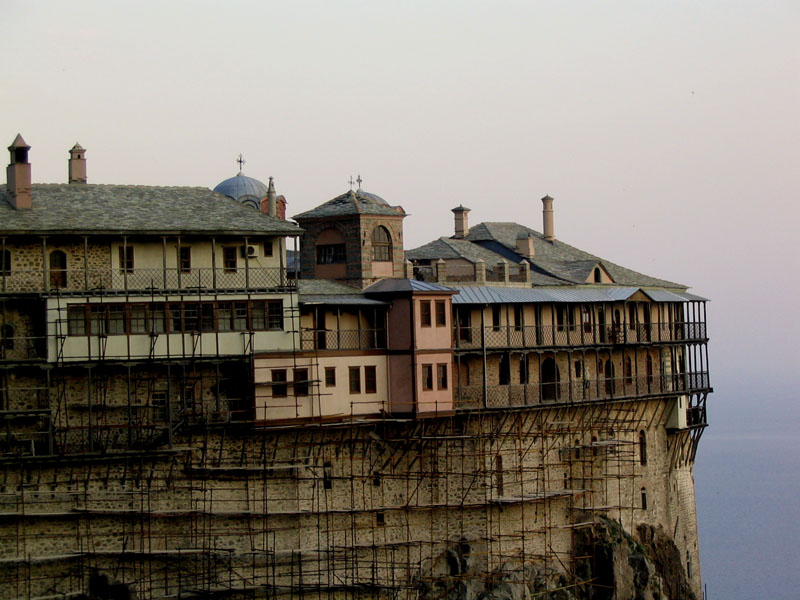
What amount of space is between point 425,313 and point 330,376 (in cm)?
480

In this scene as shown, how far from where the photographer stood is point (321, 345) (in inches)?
2356

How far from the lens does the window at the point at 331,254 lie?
64.7m

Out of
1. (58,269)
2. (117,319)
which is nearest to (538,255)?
(117,319)

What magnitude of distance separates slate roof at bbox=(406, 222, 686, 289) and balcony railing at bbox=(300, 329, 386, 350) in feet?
36.4

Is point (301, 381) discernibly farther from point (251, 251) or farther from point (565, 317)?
point (565, 317)

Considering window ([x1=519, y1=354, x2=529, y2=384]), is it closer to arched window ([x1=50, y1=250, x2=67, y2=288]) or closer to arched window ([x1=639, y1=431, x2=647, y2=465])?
arched window ([x1=639, y1=431, x2=647, y2=465])

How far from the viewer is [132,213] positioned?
189ft

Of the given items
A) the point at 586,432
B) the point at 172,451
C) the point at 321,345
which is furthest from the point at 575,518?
the point at 172,451

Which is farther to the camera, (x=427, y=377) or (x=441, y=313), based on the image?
(x=441, y=313)

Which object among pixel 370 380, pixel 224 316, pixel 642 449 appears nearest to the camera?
pixel 224 316

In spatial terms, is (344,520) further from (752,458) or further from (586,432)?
(752,458)

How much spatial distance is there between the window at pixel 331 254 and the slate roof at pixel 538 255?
7.20 m

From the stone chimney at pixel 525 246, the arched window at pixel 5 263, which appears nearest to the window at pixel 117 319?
the arched window at pixel 5 263

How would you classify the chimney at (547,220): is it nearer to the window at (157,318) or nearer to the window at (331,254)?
the window at (331,254)
